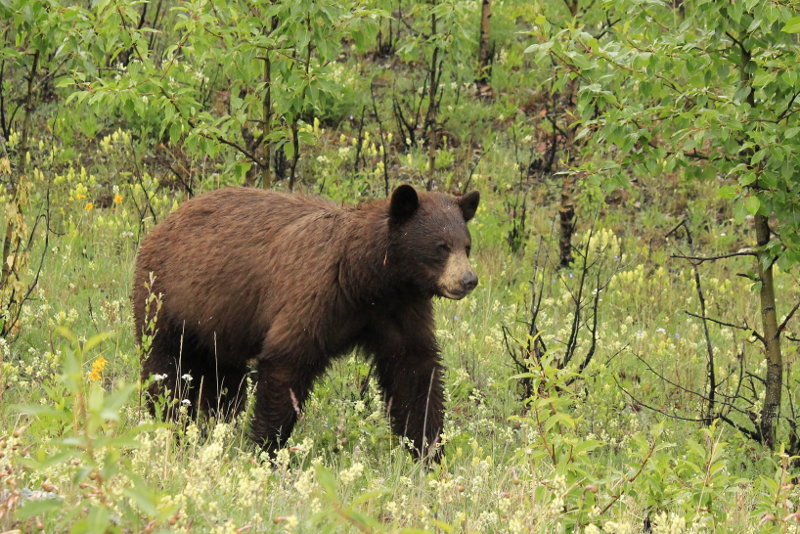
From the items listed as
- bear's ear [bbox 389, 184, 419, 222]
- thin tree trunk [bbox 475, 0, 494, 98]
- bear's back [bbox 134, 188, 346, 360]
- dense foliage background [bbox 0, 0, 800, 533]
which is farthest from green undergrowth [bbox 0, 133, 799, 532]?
thin tree trunk [bbox 475, 0, 494, 98]

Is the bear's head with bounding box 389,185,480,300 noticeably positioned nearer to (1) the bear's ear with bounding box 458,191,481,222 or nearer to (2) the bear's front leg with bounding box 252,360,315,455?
(1) the bear's ear with bounding box 458,191,481,222

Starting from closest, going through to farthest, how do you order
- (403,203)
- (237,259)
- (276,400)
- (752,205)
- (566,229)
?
(752,205), (403,203), (276,400), (237,259), (566,229)

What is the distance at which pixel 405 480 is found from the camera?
13.3 feet

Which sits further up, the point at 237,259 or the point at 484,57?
the point at 484,57

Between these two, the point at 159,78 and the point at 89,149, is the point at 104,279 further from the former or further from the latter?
the point at 89,149

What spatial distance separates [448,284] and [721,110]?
1.79 meters

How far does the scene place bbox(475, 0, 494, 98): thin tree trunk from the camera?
42.7 ft

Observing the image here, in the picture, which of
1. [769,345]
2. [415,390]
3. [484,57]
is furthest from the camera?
[484,57]

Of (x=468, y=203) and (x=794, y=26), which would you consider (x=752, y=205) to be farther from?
(x=468, y=203)

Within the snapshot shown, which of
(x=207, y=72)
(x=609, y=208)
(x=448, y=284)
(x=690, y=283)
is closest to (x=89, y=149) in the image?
(x=207, y=72)

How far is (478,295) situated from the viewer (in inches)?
348

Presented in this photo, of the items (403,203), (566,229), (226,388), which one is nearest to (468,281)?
(403,203)

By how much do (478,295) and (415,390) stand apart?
3.37 meters

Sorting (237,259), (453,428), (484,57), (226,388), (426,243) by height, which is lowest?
(226,388)
